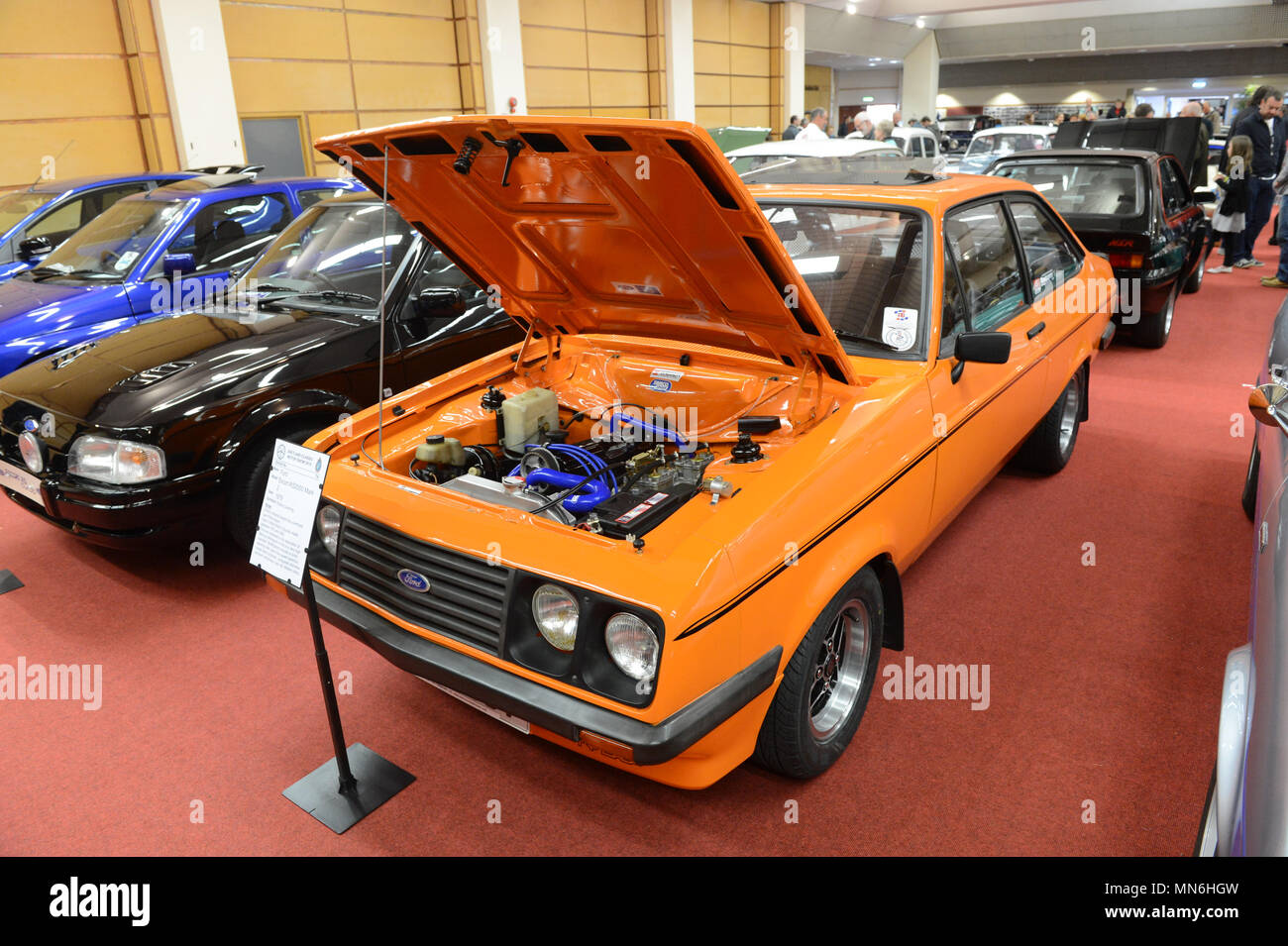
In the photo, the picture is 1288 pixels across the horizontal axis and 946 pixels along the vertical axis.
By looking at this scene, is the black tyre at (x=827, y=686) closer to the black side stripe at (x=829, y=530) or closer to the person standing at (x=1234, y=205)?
the black side stripe at (x=829, y=530)

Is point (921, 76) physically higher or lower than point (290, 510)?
higher

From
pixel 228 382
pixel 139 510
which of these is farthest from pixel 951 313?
pixel 139 510

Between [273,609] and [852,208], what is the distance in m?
2.86

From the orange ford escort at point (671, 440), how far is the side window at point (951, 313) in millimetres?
14

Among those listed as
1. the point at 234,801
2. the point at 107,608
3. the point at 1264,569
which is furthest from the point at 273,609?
the point at 1264,569

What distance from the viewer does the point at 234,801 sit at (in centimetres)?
252

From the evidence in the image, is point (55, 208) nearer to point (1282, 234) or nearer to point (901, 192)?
point (901, 192)

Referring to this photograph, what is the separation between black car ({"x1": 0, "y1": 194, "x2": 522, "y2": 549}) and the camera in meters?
3.39

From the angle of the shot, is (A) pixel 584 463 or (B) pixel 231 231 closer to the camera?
(A) pixel 584 463

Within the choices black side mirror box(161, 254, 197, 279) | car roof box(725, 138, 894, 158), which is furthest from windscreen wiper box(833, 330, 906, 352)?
car roof box(725, 138, 894, 158)

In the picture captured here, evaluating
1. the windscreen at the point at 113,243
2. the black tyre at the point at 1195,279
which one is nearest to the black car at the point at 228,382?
the windscreen at the point at 113,243

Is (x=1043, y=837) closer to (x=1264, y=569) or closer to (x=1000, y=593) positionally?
(x=1264, y=569)

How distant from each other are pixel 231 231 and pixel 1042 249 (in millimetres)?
5230

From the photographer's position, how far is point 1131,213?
6.28 metres
